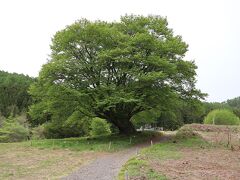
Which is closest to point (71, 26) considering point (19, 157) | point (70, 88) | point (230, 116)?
point (70, 88)

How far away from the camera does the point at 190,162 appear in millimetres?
22078

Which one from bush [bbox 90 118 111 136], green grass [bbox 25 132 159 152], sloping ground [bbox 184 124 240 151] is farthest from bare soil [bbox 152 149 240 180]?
bush [bbox 90 118 111 136]

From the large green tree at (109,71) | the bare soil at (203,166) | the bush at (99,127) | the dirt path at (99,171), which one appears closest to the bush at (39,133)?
the bush at (99,127)

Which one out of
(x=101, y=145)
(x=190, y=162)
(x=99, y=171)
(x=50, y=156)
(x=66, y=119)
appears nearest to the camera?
(x=99, y=171)

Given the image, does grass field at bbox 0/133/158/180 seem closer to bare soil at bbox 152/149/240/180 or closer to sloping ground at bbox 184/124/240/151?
bare soil at bbox 152/149/240/180

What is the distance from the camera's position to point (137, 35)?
120 ft

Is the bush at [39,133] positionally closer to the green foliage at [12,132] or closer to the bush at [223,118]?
the green foliage at [12,132]

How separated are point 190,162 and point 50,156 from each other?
37.1 feet

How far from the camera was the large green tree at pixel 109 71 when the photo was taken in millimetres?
35438

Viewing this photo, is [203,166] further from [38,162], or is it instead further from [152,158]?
[38,162]

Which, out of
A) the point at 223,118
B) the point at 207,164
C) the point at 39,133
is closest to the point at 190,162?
the point at 207,164

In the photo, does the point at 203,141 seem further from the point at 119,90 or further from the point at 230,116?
the point at 230,116

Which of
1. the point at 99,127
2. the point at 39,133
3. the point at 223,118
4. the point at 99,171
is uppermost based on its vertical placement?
the point at 223,118

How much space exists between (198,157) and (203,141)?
8879 millimetres
